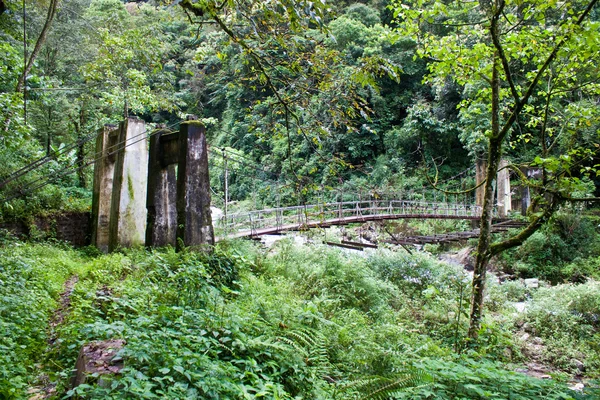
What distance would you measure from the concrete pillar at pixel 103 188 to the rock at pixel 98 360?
6.87 m

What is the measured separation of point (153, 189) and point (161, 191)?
14 centimetres

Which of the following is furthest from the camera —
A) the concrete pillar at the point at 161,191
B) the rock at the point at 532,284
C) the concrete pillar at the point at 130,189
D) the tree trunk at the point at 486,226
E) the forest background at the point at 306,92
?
the rock at the point at 532,284

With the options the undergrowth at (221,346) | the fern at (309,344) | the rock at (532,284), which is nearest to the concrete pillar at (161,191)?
the undergrowth at (221,346)

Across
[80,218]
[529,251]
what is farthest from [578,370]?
[80,218]

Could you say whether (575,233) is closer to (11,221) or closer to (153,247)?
(153,247)

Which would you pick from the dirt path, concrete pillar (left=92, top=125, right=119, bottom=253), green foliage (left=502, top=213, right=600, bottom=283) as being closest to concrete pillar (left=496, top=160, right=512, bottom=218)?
green foliage (left=502, top=213, right=600, bottom=283)

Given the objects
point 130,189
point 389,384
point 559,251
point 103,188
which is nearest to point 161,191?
point 130,189

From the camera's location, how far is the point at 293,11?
6.59 ft

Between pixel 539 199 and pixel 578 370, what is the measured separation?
282 cm

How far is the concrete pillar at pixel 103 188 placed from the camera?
8.46 m

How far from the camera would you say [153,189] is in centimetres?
700

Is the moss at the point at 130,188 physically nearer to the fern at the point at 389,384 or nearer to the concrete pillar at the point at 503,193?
the fern at the point at 389,384

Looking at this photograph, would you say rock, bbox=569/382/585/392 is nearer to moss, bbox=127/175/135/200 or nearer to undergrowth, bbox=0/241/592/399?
undergrowth, bbox=0/241/592/399

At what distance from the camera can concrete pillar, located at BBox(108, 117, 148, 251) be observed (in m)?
7.64
